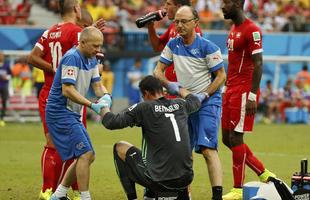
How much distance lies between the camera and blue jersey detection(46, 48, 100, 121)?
10.2m

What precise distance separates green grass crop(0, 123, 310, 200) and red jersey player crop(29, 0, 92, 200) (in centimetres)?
61

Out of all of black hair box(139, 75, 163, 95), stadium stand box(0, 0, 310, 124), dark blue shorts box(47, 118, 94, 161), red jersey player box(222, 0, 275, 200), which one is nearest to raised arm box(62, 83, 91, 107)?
dark blue shorts box(47, 118, 94, 161)

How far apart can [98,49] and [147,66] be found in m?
20.6

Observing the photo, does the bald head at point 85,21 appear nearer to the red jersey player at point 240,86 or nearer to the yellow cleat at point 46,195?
the red jersey player at point 240,86

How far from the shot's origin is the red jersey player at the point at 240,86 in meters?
11.9

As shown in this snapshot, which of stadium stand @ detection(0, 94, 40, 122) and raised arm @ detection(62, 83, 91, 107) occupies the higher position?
raised arm @ detection(62, 83, 91, 107)

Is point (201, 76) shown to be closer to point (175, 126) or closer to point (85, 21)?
point (175, 126)

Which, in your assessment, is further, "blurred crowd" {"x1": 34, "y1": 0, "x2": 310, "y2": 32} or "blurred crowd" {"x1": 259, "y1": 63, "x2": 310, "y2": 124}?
"blurred crowd" {"x1": 34, "y1": 0, "x2": 310, "y2": 32}

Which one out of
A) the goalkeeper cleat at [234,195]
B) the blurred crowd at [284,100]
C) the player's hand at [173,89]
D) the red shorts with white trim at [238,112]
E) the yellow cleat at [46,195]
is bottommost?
the blurred crowd at [284,100]

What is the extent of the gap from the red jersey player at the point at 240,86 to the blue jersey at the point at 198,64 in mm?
941

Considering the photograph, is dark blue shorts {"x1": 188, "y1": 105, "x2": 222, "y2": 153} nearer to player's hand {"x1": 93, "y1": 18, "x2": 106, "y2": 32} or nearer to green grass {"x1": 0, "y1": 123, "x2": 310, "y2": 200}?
green grass {"x1": 0, "y1": 123, "x2": 310, "y2": 200}

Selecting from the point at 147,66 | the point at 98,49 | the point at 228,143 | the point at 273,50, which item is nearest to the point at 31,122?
the point at 147,66

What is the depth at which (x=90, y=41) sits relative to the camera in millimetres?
10211

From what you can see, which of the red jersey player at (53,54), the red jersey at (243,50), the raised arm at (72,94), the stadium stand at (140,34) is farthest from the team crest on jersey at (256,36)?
the stadium stand at (140,34)
